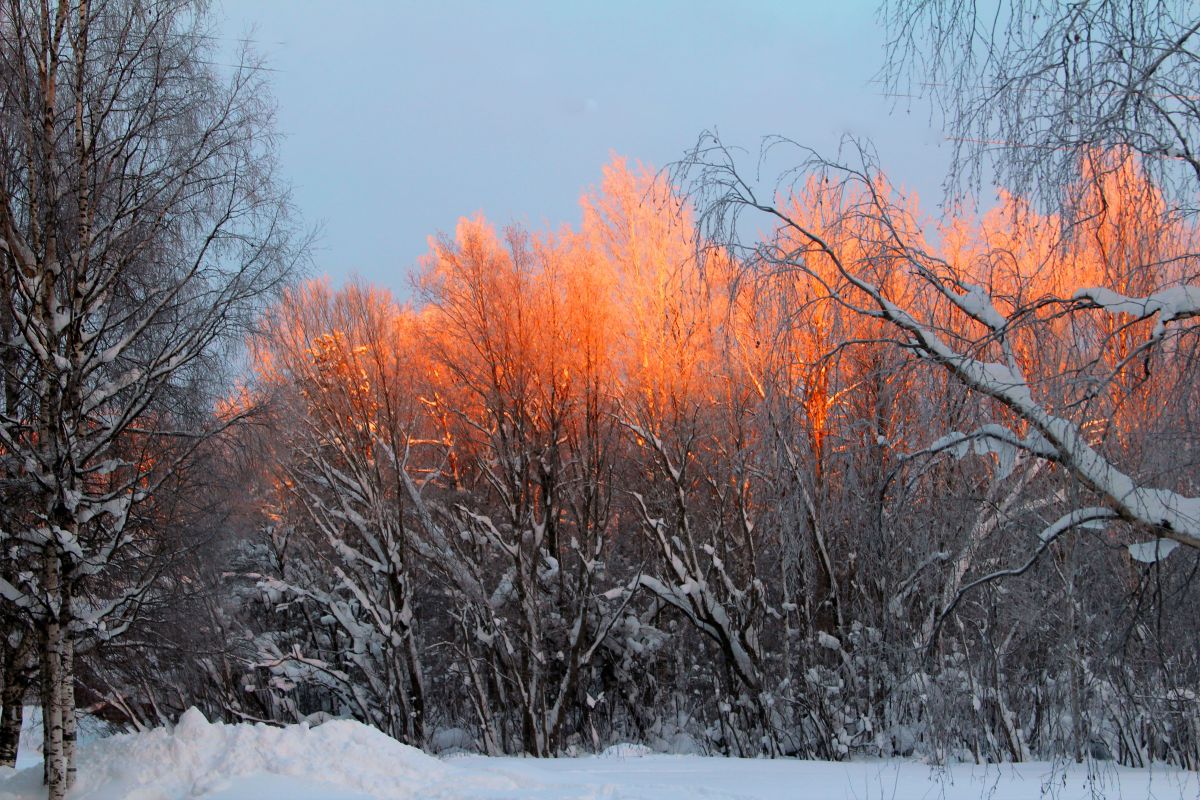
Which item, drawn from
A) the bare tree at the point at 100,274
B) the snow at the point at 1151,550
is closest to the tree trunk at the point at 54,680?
the bare tree at the point at 100,274

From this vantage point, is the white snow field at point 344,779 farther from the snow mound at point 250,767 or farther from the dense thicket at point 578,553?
the dense thicket at point 578,553

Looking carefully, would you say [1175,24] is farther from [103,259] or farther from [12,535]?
[12,535]

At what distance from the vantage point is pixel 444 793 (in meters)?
6.50

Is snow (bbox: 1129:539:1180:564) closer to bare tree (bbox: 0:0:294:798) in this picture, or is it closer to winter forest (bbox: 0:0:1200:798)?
winter forest (bbox: 0:0:1200:798)

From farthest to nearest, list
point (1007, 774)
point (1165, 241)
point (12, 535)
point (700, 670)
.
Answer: point (700, 670) → point (1007, 774) → point (12, 535) → point (1165, 241)

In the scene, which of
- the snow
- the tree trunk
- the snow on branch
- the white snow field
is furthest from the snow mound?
the snow on branch

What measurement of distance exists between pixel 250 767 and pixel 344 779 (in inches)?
30.3

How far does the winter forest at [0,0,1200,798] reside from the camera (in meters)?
4.50

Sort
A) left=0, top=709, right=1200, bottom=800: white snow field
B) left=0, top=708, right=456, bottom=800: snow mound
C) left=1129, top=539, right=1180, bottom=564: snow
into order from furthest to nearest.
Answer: left=0, top=708, right=456, bottom=800: snow mound → left=0, top=709, right=1200, bottom=800: white snow field → left=1129, top=539, right=1180, bottom=564: snow

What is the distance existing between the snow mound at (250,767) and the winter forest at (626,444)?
490 millimetres

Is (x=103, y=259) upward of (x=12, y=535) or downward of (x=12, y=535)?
upward

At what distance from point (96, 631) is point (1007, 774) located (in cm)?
856

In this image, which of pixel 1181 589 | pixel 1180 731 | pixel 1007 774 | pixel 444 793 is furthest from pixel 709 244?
pixel 1180 731

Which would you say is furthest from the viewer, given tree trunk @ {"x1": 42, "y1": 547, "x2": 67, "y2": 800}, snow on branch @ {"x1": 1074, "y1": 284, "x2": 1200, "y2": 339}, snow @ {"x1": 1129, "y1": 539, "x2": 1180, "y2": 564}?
tree trunk @ {"x1": 42, "y1": 547, "x2": 67, "y2": 800}
